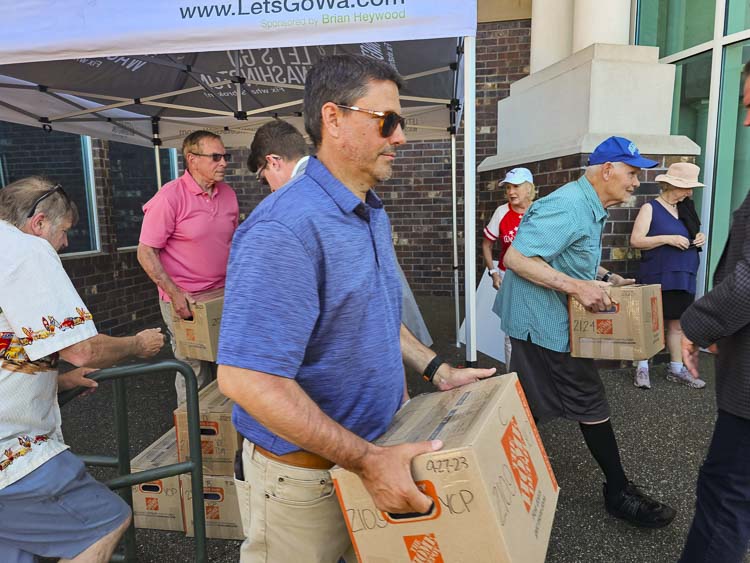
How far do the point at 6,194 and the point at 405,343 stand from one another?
4.63 feet

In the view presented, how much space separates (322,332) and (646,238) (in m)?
4.06

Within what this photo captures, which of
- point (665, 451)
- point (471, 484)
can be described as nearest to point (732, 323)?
point (471, 484)

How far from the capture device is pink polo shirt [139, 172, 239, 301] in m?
3.16

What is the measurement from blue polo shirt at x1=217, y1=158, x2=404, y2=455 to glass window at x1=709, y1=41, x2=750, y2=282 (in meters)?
5.12

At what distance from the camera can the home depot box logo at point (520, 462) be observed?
3.95 feet

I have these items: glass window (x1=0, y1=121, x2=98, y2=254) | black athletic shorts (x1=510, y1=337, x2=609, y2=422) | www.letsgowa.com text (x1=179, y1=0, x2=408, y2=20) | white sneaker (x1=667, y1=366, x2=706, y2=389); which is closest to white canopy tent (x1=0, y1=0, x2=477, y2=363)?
www.letsgowa.com text (x1=179, y1=0, x2=408, y2=20)

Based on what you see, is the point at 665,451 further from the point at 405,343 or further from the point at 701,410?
the point at 405,343

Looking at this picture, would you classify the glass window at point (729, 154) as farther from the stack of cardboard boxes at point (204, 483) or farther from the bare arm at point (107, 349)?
the bare arm at point (107, 349)

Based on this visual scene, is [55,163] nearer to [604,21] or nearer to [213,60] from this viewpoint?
[213,60]

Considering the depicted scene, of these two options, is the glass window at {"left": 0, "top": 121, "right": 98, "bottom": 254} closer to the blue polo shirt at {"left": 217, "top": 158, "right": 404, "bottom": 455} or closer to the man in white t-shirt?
the man in white t-shirt

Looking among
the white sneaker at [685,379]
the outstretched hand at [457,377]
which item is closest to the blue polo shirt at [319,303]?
the outstretched hand at [457,377]

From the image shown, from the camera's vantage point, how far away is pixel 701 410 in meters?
3.96

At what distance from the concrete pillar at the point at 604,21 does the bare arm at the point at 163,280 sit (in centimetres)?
473

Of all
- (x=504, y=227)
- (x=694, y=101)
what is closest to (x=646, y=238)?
(x=504, y=227)
